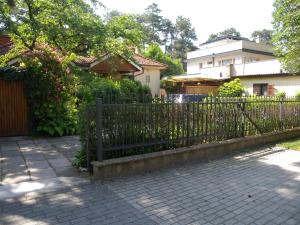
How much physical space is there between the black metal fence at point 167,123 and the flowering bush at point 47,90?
440 centimetres

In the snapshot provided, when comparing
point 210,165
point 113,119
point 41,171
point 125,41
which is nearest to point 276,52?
point 125,41

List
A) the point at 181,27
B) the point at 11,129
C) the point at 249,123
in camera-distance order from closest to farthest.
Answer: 1. the point at 249,123
2. the point at 11,129
3. the point at 181,27

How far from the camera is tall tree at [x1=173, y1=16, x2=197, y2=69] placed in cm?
5666

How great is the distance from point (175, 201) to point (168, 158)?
174cm

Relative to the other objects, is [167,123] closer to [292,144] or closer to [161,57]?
[292,144]

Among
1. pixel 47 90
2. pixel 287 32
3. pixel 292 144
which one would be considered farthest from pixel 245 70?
pixel 47 90

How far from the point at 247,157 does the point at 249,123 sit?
58.6 inches

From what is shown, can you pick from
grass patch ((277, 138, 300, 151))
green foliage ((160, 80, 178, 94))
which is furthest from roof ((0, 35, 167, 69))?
grass patch ((277, 138, 300, 151))

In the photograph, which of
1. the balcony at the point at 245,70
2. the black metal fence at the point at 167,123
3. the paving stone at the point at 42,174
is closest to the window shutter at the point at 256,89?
the balcony at the point at 245,70

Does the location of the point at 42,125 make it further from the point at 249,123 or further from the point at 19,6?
the point at 249,123

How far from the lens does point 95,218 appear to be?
354 cm

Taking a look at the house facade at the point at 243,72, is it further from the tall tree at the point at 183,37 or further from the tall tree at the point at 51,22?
the tall tree at the point at 183,37

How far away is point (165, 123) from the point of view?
6043 millimetres

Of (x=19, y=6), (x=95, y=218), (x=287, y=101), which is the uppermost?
(x=19, y=6)
